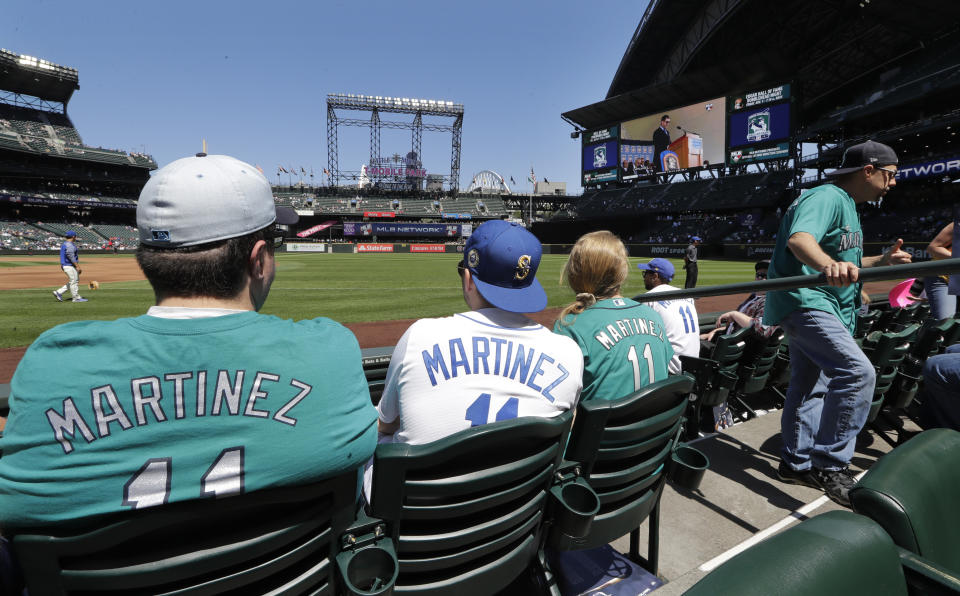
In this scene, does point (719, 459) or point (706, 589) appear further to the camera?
point (719, 459)

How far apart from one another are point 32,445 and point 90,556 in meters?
0.25

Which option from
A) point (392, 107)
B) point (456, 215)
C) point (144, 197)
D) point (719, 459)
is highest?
point (392, 107)

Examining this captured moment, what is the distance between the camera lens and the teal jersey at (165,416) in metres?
0.91

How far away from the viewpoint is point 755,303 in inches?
188

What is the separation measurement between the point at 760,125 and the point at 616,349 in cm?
4611

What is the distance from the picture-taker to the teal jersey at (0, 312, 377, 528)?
35.8 inches

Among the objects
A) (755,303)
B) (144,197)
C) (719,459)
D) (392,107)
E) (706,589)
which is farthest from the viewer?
(392,107)

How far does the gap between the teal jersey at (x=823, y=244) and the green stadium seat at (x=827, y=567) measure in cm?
214

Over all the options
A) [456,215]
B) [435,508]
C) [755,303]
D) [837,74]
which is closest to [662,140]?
[837,74]

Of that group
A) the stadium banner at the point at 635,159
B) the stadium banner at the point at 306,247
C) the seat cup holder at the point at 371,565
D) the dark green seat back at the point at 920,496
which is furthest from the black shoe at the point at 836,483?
the stadium banner at the point at 635,159

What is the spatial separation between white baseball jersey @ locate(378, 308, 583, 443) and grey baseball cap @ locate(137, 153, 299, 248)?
59cm

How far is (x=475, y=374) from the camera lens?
5.23 feet

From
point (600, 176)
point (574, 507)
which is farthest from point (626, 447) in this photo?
point (600, 176)

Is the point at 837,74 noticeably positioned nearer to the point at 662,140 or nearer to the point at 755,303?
the point at 662,140
